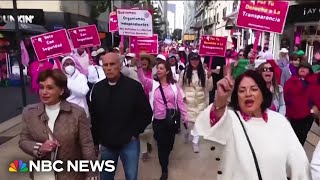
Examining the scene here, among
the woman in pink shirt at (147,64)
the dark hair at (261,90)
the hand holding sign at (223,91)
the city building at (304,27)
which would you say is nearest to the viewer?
the hand holding sign at (223,91)

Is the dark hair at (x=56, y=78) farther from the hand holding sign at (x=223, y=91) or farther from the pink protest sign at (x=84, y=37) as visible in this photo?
the pink protest sign at (x=84, y=37)

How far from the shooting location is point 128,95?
150 inches

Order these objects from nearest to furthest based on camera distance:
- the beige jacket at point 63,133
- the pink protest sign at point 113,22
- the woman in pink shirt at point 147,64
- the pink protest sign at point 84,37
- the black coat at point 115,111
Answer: the beige jacket at point 63,133 < the black coat at point 115,111 < the woman in pink shirt at point 147,64 < the pink protest sign at point 84,37 < the pink protest sign at point 113,22

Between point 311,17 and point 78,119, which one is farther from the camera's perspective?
point 311,17

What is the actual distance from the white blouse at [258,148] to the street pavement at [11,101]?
27.0ft

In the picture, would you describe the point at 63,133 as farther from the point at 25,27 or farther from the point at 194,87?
the point at 25,27

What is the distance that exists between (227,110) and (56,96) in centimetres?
130

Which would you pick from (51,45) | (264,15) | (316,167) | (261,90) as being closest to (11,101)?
(51,45)

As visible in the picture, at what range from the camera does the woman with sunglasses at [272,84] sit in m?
4.68

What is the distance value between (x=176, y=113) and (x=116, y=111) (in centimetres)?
187

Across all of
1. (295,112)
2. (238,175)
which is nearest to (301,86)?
(295,112)

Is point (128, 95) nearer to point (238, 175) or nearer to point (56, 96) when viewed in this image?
point (56, 96)

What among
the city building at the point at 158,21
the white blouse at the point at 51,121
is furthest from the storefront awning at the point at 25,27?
the city building at the point at 158,21

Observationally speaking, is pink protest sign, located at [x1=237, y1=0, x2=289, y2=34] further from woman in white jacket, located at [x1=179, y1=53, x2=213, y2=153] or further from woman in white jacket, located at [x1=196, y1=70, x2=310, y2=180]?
woman in white jacket, located at [x1=196, y1=70, x2=310, y2=180]
